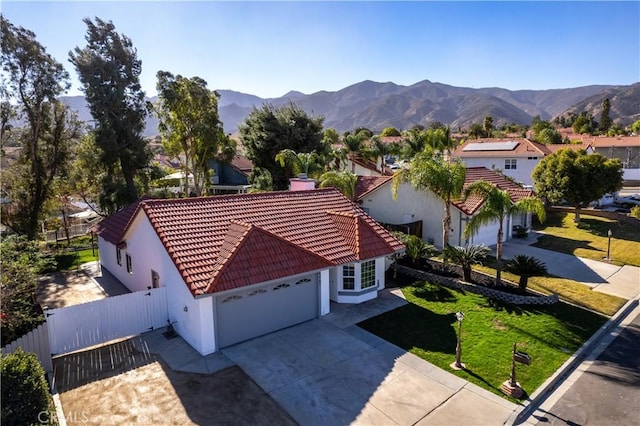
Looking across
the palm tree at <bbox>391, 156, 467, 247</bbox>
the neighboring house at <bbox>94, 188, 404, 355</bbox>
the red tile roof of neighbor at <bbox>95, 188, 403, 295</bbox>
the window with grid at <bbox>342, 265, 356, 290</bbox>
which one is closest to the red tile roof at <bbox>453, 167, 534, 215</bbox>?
the palm tree at <bbox>391, 156, 467, 247</bbox>

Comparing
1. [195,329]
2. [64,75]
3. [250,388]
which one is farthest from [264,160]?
[250,388]

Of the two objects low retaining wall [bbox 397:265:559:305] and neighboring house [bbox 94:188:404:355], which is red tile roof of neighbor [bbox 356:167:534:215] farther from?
neighboring house [bbox 94:188:404:355]

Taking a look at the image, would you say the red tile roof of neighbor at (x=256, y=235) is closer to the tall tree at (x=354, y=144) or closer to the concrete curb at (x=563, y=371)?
the concrete curb at (x=563, y=371)

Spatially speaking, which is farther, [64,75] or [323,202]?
[64,75]

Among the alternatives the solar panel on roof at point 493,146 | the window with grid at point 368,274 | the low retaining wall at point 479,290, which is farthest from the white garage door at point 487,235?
the solar panel on roof at point 493,146

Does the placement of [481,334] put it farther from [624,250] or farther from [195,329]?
[624,250]

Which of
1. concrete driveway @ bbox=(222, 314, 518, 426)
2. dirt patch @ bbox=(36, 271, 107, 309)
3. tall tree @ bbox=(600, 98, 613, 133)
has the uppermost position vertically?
tall tree @ bbox=(600, 98, 613, 133)

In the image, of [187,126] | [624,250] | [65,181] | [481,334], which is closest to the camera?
[481,334]
